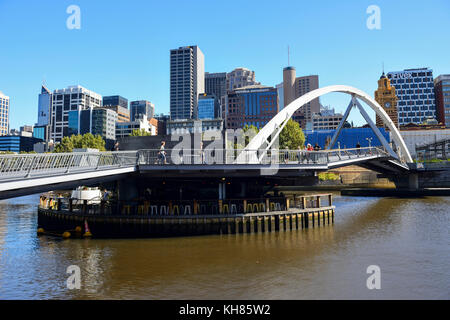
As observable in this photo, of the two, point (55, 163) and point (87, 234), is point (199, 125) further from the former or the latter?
point (55, 163)

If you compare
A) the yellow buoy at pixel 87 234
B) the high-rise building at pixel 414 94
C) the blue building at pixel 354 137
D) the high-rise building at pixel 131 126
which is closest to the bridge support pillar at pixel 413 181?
the blue building at pixel 354 137

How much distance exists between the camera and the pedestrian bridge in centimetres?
1703

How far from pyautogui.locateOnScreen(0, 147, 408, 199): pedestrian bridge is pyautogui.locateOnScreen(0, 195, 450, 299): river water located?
15.9ft

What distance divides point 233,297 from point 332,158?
88.8 feet

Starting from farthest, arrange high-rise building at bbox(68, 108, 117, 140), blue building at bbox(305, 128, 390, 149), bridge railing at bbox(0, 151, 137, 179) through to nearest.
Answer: high-rise building at bbox(68, 108, 117, 140), blue building at bbox(305, 128, 390, 149), bridge railing at bbox(0, 151, 137, 179)

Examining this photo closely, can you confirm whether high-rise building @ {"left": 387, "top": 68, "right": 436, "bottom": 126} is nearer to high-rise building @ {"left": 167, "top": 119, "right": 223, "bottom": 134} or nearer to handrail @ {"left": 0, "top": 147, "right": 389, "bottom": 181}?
high-rise building @ {"left": 167, "top": 119, "right": 223, "bottom": 134}

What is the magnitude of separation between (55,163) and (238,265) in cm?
1257

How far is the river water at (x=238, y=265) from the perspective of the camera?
14.3 meters

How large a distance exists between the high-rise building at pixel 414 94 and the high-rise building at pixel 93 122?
510 feet

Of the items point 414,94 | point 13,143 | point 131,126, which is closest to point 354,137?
point 414,94

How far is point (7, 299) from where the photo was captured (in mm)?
13734

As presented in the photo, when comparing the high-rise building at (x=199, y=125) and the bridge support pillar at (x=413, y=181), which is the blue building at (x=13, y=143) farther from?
the bridge support pillar at (x=413, y=181)

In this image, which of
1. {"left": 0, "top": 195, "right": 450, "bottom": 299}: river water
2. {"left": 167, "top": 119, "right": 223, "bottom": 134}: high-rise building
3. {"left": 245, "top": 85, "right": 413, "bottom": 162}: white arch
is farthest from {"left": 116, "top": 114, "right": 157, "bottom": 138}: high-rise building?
{"left": 0, "top": 195, "right": 450, "bottom": 299}: river water
